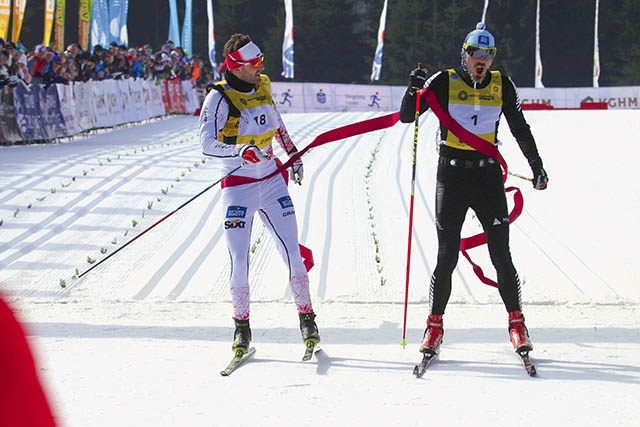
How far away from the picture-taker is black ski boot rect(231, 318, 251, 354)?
613 cm

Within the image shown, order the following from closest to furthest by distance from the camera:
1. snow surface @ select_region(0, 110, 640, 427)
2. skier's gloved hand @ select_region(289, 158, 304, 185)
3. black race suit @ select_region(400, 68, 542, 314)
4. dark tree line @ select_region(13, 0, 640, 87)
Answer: snow surface @ select_region(0, 110, 640, 427)
black race suit @ select_region(400, 68, 542, 314)
skier's gloved hand @ select_region(289, 158, 304, 185)
dark tree line @ select_region(13, 0, 640, 87)

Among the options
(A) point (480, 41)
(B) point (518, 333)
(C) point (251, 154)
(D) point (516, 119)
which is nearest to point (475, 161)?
(D) point (516, 119)

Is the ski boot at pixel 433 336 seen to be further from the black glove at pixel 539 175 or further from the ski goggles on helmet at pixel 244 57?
the ski goggles on helmet at pixel 244 57

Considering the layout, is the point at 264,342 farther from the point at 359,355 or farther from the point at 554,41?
the point at 554,41

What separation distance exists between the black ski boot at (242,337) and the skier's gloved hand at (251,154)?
1.05 m

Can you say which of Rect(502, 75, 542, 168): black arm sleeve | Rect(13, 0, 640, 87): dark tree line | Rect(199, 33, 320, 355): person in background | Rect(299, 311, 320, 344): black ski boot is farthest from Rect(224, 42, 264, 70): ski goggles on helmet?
Rect(13, 0, 640, 87): dark tree line

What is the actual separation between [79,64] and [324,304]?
15.7m

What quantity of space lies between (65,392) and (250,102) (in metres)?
2.01

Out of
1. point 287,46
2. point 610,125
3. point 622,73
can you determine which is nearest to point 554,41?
point 622,73

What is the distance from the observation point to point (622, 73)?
199 feet

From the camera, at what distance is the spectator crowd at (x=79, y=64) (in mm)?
18312

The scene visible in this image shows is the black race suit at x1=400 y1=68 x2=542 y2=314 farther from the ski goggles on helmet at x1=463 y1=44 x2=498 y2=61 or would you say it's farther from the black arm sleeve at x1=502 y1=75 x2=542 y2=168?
the ski goggles on helmet at x1=463 y1=44 x2=498 y2=61

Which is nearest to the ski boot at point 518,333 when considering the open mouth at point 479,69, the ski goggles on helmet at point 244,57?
the open mouth at point 479,69

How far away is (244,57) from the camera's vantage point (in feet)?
19.7
